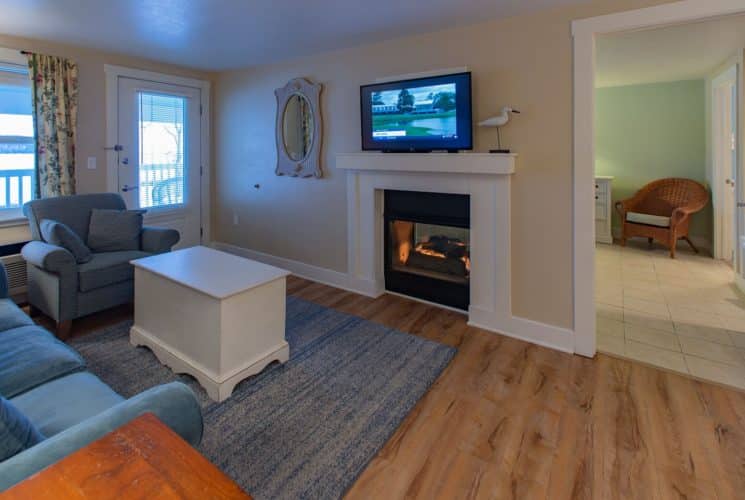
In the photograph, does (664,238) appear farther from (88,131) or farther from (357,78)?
(88,131)

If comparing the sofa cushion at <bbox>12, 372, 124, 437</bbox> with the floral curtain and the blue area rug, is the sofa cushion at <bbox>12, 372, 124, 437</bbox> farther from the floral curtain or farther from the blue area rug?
the floral curtain

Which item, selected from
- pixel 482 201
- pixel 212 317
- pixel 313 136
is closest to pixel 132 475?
pixel 212 317

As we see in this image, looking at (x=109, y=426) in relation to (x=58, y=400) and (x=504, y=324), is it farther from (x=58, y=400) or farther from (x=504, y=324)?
(x=504, y=324)

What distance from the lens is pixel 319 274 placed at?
4.18 m

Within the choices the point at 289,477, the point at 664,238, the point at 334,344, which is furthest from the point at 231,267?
the point at 664,238

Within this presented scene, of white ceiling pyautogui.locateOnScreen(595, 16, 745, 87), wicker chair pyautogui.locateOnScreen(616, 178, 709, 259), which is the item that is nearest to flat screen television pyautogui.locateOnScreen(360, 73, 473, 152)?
white ceiling pyautogui.locateOnScreen(595, 16, 745, 87)

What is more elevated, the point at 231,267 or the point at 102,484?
the point at 231,267

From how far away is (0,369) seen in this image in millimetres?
1547

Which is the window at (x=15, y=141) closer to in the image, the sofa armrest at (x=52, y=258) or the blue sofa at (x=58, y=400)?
the sofa armrest at (x=52, y=258)

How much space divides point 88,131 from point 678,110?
7.14 m

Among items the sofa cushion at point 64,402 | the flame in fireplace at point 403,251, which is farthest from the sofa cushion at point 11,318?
the flame in fireplace at point 403,251

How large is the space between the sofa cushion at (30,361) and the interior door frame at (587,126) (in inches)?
110

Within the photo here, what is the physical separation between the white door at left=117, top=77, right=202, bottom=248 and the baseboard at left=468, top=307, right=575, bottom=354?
359 centimetres

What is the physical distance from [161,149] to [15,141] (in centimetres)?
126
